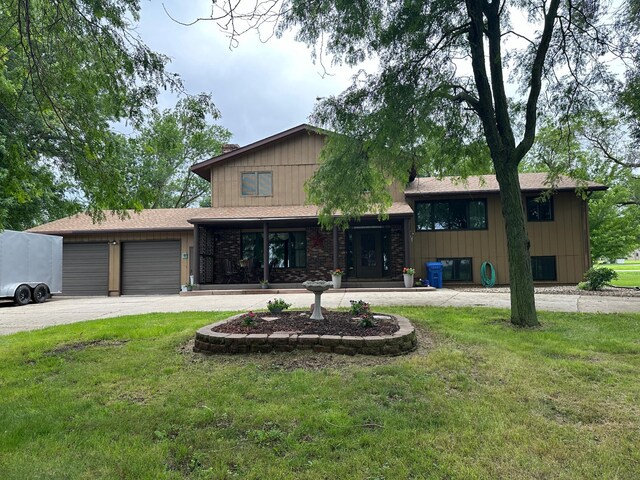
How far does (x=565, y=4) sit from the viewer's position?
24.2 ft

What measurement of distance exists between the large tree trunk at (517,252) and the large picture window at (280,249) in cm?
1037

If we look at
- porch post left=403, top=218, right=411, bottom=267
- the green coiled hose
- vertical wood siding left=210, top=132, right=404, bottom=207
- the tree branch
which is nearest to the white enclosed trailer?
vertical wood siding left=210, top=132, right=404, bottom=207

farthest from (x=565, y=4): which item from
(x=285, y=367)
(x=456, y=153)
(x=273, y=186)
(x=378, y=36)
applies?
(x=273, y=186)

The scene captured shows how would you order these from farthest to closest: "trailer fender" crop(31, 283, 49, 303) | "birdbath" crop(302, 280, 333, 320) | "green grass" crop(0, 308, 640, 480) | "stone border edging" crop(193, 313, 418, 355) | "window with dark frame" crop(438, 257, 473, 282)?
"window with dark frame" crop(438, 257, 473, 282)
"trailer fender" crop(31, 283, 49, 303)
"birdbath" crop(302, 280, 333, 320)
"stone border edging" crop(193, 313, 418, 355)
"green grass" crop(0, 308, 640, 480)

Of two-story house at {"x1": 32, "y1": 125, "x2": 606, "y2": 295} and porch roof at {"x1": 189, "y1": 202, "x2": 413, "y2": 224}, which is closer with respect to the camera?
porch roof at {"x1": 189, "y1": 202, "x2": 413, "y2": 224}

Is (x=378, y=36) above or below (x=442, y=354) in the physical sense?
above

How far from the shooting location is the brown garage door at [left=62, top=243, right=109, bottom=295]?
1711cm

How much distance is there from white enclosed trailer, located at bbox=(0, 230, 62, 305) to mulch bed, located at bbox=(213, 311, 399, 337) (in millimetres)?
10520

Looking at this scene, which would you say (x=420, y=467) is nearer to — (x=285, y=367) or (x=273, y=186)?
(x=285, y=367)

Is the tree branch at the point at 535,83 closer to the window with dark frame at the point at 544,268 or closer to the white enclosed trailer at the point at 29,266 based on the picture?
the window with dark frame at the point at 544,268

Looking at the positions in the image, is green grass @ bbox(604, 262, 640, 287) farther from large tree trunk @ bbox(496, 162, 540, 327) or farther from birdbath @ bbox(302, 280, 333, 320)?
Result: birdbath @ bbox(302, 280, 333, 320)

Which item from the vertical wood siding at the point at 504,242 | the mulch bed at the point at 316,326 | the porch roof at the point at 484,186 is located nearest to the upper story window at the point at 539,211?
the vertical wood siding at the point at 504,242

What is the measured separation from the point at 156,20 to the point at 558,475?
4917 millimetres

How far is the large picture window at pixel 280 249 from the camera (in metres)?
16.4
